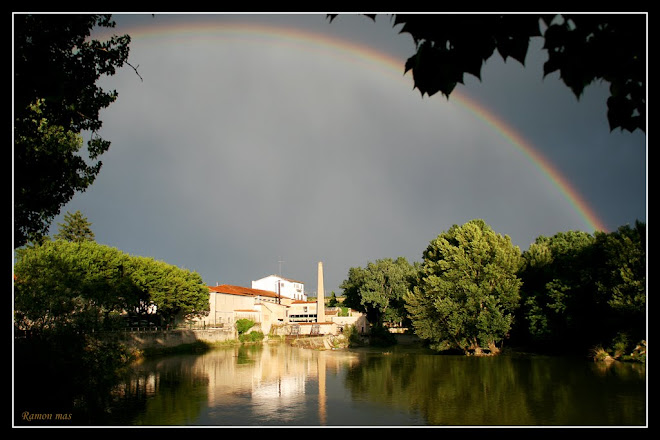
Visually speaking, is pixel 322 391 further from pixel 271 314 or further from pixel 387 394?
pixel 271 314

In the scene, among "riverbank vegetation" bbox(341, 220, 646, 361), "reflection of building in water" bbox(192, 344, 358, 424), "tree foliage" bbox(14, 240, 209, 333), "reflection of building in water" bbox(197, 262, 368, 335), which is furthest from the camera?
"reflection of building in water" bbox(197, 262, 368, 335)

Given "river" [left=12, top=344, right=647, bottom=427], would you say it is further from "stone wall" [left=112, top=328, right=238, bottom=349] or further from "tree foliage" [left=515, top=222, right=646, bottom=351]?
"stone wall" [left=112, top=328, right=238, bottom=349]

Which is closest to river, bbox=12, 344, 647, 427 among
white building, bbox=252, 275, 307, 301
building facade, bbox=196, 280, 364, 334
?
building facade, bbox=196, 280, 364, 334

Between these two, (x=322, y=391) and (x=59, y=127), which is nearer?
(x=59, y=127)

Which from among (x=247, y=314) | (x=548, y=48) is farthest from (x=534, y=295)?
(x=247, y=314)

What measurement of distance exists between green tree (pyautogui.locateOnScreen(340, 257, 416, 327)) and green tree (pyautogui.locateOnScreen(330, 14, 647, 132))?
66.6 metres

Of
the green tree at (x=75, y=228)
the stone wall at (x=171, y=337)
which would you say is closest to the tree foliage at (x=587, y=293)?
the stone wall at (x=171, y=337)

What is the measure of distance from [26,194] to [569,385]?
27282 millimetres

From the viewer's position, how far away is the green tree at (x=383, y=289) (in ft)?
232

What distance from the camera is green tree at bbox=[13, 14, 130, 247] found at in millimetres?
11852

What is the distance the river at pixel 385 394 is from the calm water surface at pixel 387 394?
0.15 ft

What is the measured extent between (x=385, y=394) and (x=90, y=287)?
1053 inches

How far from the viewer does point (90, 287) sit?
3825 centimetres
